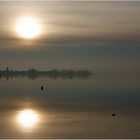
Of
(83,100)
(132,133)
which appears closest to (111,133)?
(132,133)

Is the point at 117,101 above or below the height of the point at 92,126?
above

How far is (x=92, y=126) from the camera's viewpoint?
898 cm

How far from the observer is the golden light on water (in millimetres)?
9215

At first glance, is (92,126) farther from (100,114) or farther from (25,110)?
(25,110)

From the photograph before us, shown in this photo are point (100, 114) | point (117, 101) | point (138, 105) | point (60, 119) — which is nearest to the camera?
point (60, 119)

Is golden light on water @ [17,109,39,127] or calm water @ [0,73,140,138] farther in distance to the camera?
golden light on water @ [17,109,39,127]

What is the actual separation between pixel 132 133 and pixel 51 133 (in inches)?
56.5

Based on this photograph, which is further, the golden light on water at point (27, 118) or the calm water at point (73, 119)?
the golden light on water at point (27, 118)

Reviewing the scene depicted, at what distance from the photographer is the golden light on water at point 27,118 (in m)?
9.21

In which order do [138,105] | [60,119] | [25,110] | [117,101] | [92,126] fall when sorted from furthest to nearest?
[117,101] → [138,105] → [25,110] → [60,119] → [92,126]

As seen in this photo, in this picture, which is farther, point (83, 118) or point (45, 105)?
point (45, 105)

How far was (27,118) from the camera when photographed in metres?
10.1

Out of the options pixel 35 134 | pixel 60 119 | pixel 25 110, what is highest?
pixel 25 110

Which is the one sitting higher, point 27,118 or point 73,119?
point 27,118
